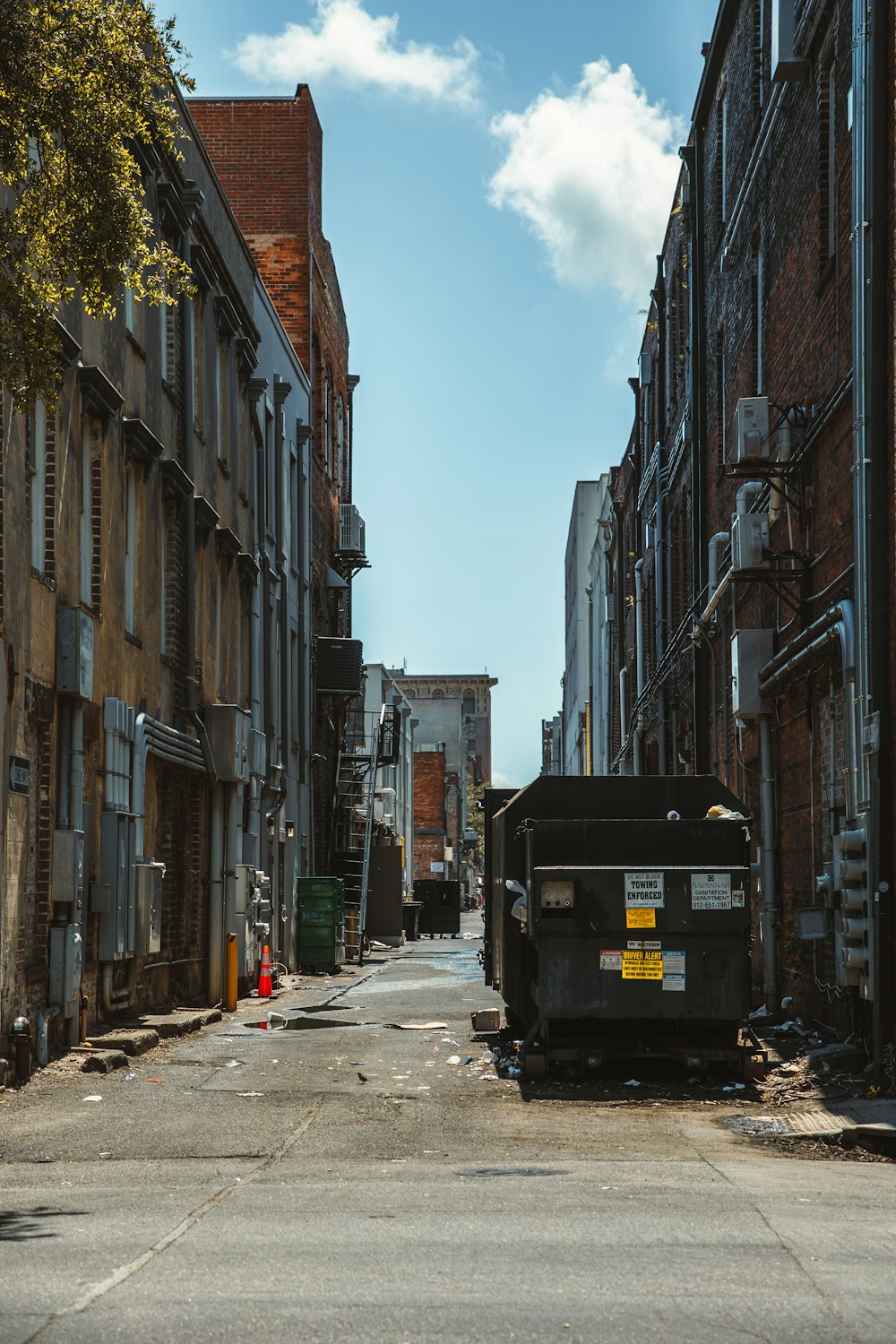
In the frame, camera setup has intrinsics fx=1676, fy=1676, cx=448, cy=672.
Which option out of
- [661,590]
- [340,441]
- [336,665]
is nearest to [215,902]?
[661,590]

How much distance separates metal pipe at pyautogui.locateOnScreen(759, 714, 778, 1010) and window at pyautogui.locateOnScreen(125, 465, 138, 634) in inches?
257

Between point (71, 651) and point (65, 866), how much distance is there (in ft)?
5.72

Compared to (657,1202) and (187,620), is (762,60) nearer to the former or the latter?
(187,620)

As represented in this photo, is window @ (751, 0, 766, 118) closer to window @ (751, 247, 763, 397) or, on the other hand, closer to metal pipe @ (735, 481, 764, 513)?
window @ (751, 247, 763, 397)

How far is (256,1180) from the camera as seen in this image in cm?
817

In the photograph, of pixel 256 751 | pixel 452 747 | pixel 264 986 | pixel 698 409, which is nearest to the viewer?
pixel 264 986

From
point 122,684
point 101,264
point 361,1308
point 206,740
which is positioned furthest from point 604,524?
point 361,1308

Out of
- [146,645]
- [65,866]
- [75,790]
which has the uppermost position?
A: [146,645]

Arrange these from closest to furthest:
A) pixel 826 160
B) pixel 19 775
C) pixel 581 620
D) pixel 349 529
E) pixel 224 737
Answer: pixel 19 775 < pixel 826 160 < pixel 224 737 < pixel 349 529 < pixel 581 620

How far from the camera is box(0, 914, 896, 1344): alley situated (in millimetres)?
5172

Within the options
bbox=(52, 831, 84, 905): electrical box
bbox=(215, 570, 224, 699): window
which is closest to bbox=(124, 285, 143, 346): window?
bbox=(215, 570, 224, 699): window

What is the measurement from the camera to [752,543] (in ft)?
52.4

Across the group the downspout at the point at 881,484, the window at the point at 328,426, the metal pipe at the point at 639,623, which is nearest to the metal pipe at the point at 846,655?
the downspout at the point at 881,484

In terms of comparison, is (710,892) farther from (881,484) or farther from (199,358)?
(199,358)
